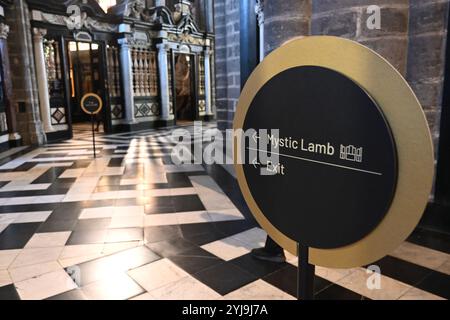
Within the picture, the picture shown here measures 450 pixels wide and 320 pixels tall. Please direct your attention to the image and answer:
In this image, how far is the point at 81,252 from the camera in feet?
8.69

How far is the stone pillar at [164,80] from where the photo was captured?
444 inches

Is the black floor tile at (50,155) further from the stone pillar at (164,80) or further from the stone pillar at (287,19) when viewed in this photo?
the stone pillar at (287,19)

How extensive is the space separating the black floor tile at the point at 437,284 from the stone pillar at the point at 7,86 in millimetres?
8124

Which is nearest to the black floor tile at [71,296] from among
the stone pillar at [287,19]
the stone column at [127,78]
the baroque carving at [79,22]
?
the stone pillar at [287,19]

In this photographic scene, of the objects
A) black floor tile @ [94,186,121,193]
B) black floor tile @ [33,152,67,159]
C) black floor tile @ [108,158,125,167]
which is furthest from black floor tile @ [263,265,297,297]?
black floor tile @ [33,152,67,159]

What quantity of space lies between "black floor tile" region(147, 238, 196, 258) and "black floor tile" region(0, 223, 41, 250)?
3.37ft

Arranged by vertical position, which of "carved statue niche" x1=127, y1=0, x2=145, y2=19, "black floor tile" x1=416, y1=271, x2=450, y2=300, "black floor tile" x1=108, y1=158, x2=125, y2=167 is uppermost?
"carved statue niche" x1=127, y1=0, x2=145, y2=19

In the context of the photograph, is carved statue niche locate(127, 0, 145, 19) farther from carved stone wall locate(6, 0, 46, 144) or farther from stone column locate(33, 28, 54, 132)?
carved stone wall locate(6, 0, 46, 144)

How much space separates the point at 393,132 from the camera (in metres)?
0.98

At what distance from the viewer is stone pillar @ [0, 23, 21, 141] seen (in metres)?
7.32

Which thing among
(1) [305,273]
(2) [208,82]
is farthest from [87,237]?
(2) [208,82]
